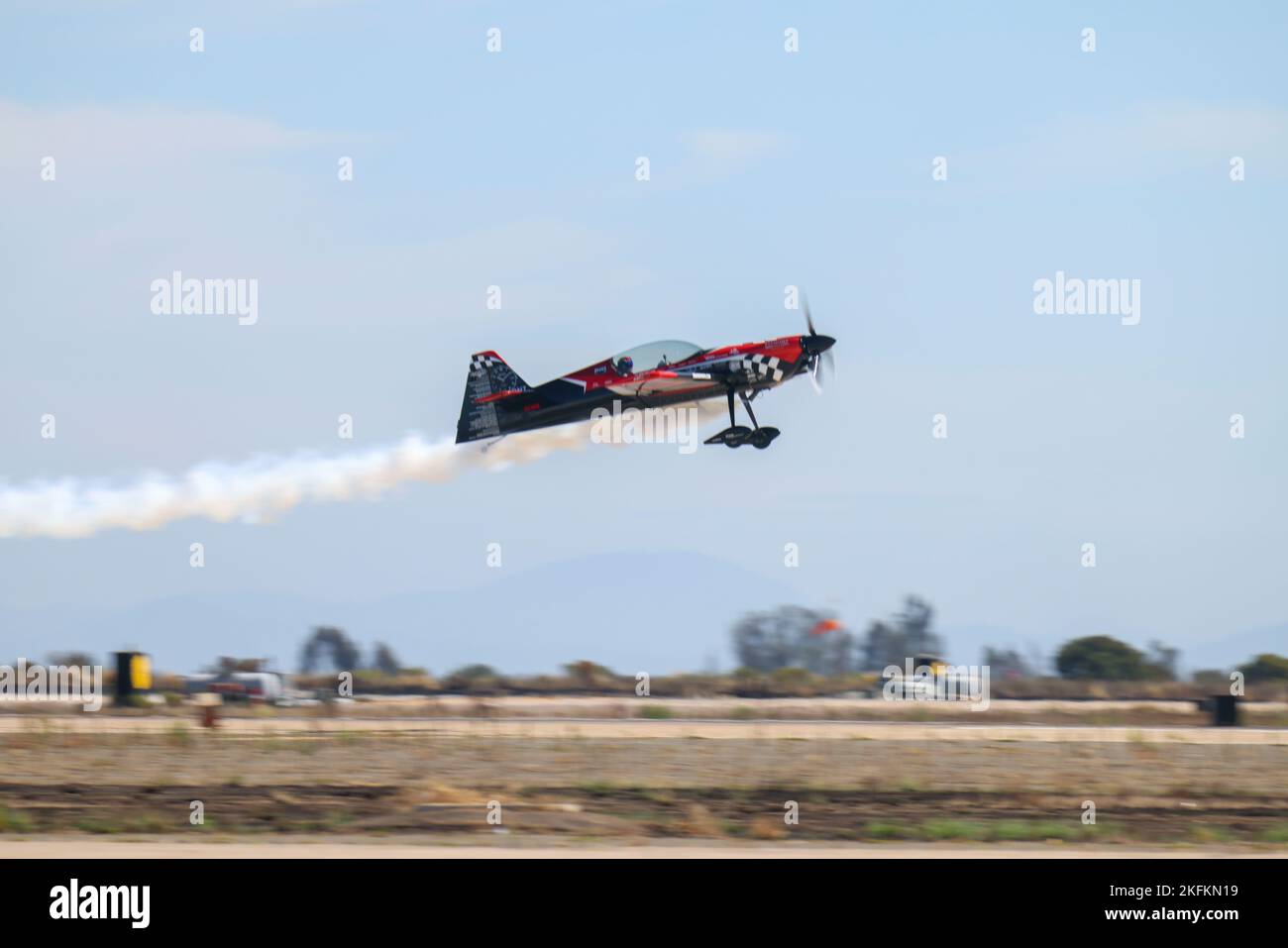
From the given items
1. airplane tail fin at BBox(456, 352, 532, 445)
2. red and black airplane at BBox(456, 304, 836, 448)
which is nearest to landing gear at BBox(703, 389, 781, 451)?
red and black airplane at BBox(456, 304, 836, 448)

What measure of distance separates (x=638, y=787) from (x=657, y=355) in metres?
14.6

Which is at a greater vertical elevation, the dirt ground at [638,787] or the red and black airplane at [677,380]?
the red and black airplane at [677,380]

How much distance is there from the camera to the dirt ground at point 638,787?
78.1 ft

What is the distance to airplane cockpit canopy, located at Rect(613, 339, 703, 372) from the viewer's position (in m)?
40.2

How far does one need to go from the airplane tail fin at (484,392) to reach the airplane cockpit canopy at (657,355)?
3.93 metres

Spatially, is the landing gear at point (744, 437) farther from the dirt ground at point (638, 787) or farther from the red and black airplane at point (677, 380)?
the dirt ground at point (638, 787)

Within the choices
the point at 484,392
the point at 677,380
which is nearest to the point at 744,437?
the point at 677,380

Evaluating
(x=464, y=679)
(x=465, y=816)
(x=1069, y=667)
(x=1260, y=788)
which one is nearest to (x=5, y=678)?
(x=464, y=679)

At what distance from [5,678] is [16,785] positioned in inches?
1302

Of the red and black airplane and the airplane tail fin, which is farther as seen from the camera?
the airplane tail fin

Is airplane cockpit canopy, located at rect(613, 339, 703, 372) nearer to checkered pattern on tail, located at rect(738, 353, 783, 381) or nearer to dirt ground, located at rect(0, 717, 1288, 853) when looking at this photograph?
checkered pattern on tail, located at rect(738, 353, 783, 381)

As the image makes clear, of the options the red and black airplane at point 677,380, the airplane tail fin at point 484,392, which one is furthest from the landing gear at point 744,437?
the airplane tail fin at point 484,392
